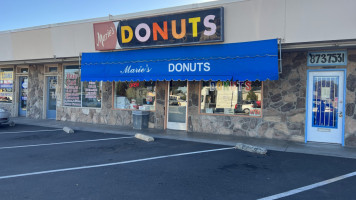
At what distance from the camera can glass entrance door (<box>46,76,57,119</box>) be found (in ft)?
48.3

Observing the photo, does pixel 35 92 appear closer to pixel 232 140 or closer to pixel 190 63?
pixel 190 63

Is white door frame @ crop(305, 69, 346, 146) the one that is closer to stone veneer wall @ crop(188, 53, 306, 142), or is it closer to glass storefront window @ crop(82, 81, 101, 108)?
stone veneer wall @ crop(188, 53, 306, 142)

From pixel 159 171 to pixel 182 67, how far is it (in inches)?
188

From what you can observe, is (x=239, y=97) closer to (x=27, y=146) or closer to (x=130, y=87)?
(x=130, y=87)

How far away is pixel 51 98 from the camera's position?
48.6 ft

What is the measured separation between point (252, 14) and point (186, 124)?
16.4 ft

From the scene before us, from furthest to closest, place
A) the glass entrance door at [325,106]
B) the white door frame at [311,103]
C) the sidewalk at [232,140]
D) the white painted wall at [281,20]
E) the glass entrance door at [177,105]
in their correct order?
the glass entrance door at [177,105] → the glass entrance door at [325,106] → the white door frame at [311,103] → the sidewalk at [232,140] → the white painted wall at [281,20]

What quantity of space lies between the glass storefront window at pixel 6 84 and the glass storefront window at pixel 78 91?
14.7 feet

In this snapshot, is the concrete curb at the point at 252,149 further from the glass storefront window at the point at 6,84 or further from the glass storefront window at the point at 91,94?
the glass storefront window at the point at 6,84

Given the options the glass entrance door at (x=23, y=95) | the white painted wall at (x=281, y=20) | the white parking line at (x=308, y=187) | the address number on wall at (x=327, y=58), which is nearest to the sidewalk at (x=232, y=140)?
the white parking line at (x=308, y=187)

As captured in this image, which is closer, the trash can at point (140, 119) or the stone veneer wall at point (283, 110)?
the stone veneer wall at point (283, 110)

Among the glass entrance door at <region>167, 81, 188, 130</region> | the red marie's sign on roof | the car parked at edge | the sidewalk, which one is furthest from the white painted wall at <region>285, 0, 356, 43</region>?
the glass entrance door at <region>167, 81, 188, 130</region>

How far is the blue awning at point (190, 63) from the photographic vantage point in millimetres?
8531

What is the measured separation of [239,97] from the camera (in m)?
10.2
